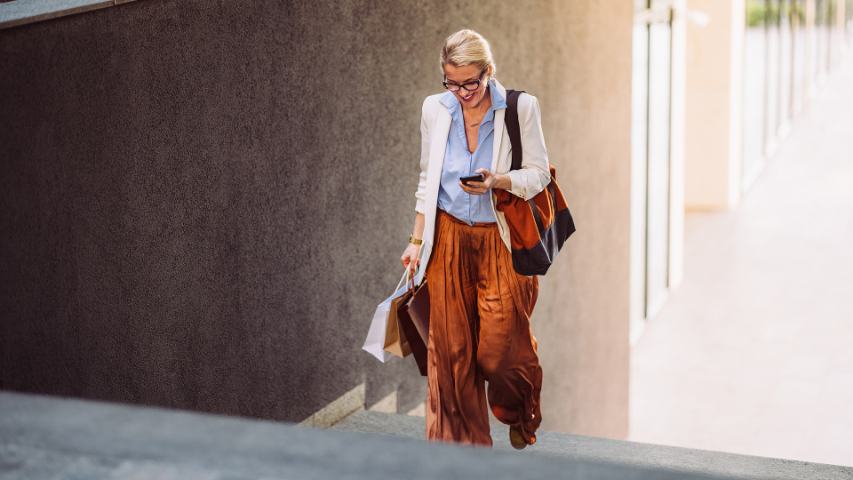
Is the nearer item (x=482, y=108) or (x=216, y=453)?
(x=216, y=453)

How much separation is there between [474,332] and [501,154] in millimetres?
864

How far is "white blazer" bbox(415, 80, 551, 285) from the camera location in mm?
4438

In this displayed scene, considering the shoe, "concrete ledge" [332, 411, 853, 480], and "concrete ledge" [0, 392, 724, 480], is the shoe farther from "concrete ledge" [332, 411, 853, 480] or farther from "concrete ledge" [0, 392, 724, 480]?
"concrete ledge" [0, 392, 724, 480]

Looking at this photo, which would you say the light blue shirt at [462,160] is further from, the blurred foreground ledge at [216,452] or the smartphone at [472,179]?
the blurred foreground ledge at [216,452]

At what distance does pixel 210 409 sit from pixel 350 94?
1.68 metres

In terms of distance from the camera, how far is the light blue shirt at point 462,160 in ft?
14.7

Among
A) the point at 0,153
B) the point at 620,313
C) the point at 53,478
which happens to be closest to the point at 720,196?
the point at 620,313

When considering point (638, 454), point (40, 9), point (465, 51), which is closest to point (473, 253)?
point (465, 51)

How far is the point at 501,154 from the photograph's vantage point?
4.46 metres

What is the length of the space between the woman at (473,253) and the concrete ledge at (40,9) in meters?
1.32

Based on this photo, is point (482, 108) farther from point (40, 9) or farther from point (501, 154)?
point (40, 9)

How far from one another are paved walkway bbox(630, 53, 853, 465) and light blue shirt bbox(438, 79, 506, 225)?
6.26 metres

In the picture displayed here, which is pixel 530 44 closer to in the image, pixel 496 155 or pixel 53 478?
pixel 496 155

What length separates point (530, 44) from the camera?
24.7 feet
